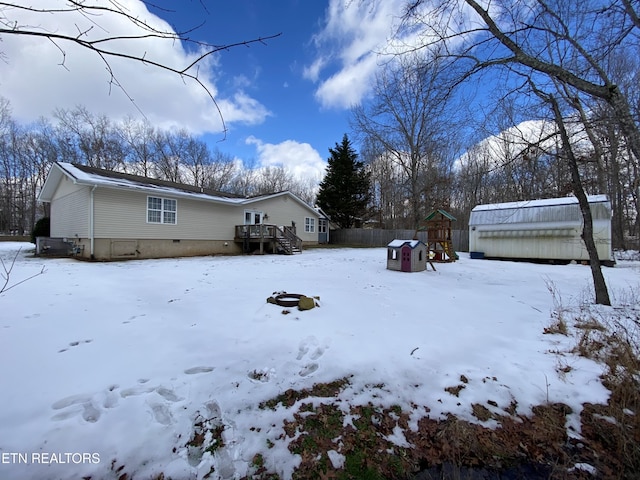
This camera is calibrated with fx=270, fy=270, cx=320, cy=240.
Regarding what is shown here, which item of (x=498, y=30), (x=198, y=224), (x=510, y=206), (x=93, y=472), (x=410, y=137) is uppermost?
(x=410, y=137)

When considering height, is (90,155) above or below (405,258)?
above

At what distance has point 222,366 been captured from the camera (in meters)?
2.90

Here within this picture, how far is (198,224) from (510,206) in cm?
1678

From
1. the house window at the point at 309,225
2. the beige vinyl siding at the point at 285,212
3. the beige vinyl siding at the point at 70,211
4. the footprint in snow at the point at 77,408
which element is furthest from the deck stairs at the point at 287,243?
the footprint in snow at the point at 77,408

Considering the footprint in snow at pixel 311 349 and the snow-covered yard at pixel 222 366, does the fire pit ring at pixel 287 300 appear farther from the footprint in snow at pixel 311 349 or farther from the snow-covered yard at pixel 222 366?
the footprint in snow at pixel 311 349

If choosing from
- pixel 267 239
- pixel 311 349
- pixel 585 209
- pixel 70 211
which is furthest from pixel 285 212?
pixel 311 349

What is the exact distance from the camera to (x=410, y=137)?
23.4 metres

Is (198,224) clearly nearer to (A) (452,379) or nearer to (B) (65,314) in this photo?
(B) (65,314)

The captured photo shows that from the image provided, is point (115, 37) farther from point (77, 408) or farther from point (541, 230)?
point (541, 230)

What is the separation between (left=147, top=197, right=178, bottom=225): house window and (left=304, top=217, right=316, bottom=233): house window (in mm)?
11442

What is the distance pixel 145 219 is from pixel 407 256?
11847 millimetres

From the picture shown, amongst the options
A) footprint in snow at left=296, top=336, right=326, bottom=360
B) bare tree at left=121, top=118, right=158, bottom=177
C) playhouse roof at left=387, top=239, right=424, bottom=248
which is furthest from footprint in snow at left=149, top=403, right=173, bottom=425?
bare tree at left=121, top=118, right=158, bottom=177

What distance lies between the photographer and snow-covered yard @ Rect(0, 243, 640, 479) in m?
1.85

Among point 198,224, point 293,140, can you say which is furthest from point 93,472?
point 293,140
